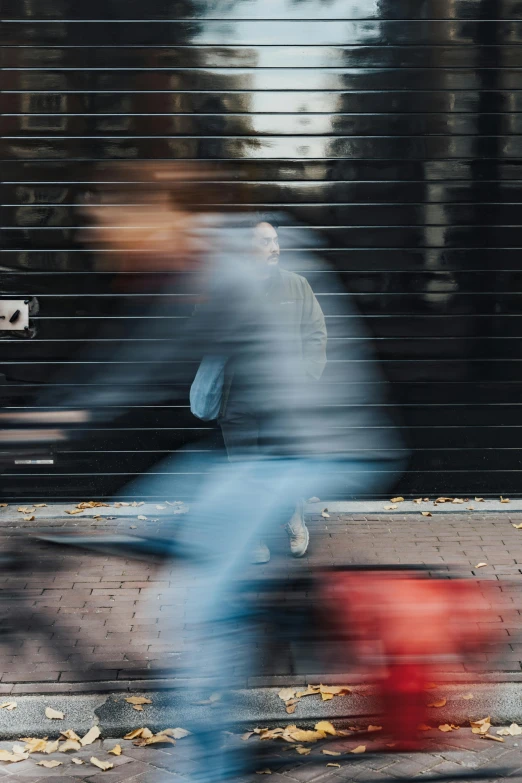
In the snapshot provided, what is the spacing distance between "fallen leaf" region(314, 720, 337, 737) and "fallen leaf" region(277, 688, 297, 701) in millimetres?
214

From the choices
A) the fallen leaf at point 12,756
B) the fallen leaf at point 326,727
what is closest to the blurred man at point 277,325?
the fallen leaf at point 326,727

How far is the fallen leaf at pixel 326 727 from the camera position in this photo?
399 cm

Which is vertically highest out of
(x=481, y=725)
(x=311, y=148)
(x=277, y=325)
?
(x=311, y=148)

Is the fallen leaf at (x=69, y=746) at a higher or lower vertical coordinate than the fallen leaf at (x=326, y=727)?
higher

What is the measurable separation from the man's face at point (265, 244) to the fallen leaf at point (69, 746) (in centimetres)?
218

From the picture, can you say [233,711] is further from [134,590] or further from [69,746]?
[134,590]

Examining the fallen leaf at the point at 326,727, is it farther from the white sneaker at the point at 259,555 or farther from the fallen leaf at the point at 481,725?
the white sneaker at the point at 259,555

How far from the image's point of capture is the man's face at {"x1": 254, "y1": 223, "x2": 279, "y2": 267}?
439 cm

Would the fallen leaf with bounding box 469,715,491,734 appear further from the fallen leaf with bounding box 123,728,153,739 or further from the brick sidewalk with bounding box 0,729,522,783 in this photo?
the fallen leaf with bounding box 123,728,153,739

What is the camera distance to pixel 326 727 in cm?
403

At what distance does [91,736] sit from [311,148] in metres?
4.74

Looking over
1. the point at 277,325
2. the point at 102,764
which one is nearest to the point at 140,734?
the point at 102,764

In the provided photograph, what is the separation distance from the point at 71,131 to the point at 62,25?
2.50ft

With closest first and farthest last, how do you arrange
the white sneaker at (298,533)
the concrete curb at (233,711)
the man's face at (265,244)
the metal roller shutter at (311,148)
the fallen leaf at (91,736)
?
Result: the fallen leaf at (91,736), the concrete curb at (233,711), the man's face at (265,244), the white sneaker at (298,533), the metal roller shutter at (311,148)
